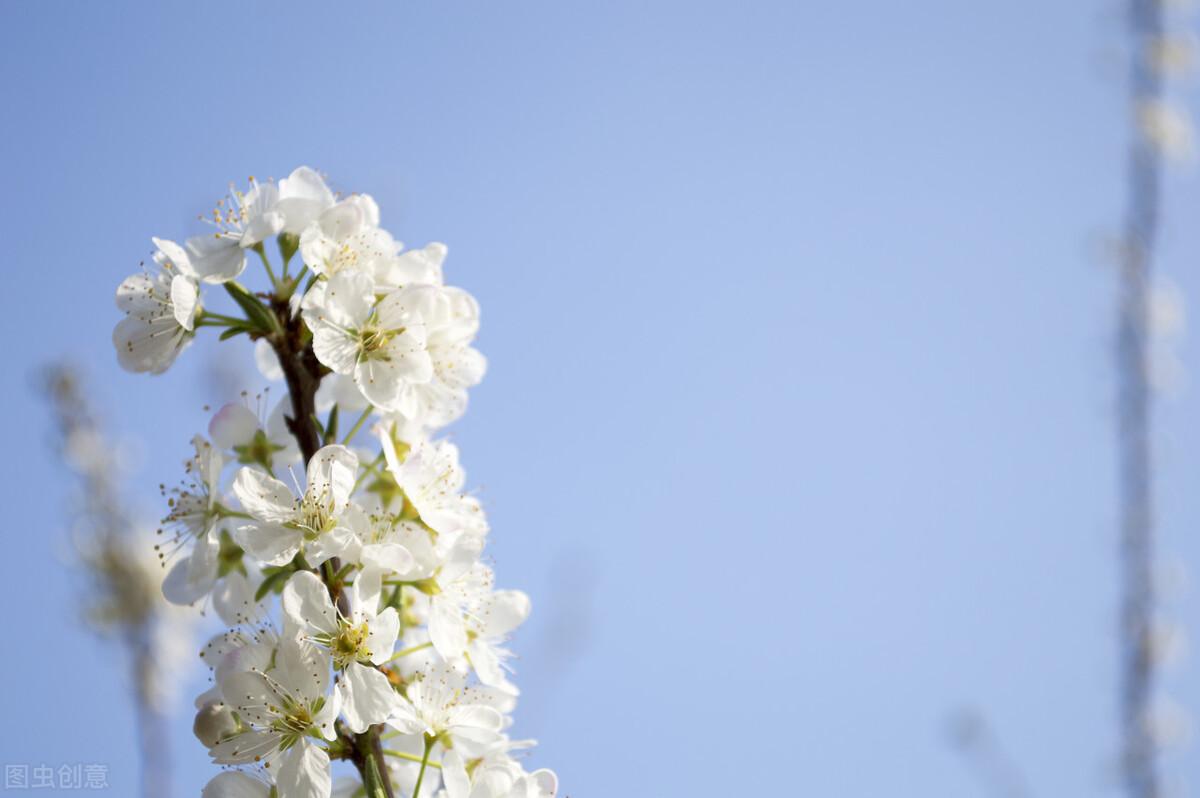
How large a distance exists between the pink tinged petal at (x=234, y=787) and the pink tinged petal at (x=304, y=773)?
110 mm

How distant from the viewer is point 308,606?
1.56m

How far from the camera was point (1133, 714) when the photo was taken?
4.31 m

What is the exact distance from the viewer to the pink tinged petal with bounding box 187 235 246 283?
179 centimetres

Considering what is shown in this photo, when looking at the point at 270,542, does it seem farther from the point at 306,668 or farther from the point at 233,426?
the point at 233,426

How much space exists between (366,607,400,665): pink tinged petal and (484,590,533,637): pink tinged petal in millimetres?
345

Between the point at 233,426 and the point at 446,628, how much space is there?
59 centimetres

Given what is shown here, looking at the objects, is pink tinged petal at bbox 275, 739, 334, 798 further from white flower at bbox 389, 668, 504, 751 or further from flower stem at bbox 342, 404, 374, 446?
flower stem at bbox 342, 404, 374, 446

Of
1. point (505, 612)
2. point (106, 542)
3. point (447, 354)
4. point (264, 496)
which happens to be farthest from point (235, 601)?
point (106, 542)

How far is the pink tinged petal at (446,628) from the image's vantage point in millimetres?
1701

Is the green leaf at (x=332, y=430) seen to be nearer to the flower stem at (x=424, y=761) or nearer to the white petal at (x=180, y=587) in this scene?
the white petal at (x=180, y=587)

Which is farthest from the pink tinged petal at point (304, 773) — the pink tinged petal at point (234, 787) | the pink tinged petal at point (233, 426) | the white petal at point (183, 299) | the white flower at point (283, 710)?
the white petal at point (183, 299)

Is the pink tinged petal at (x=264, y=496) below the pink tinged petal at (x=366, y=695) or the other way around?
the other way around

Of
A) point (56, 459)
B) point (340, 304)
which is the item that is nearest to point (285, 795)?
point (340, 304)

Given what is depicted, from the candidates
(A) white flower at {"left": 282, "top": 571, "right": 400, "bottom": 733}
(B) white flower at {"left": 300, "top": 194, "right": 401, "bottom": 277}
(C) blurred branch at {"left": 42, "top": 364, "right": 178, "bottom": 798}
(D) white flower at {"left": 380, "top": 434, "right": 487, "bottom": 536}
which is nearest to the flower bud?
(A) white flower at {"left": 282, "top": 571, "right": 400, "bottom": 733}
